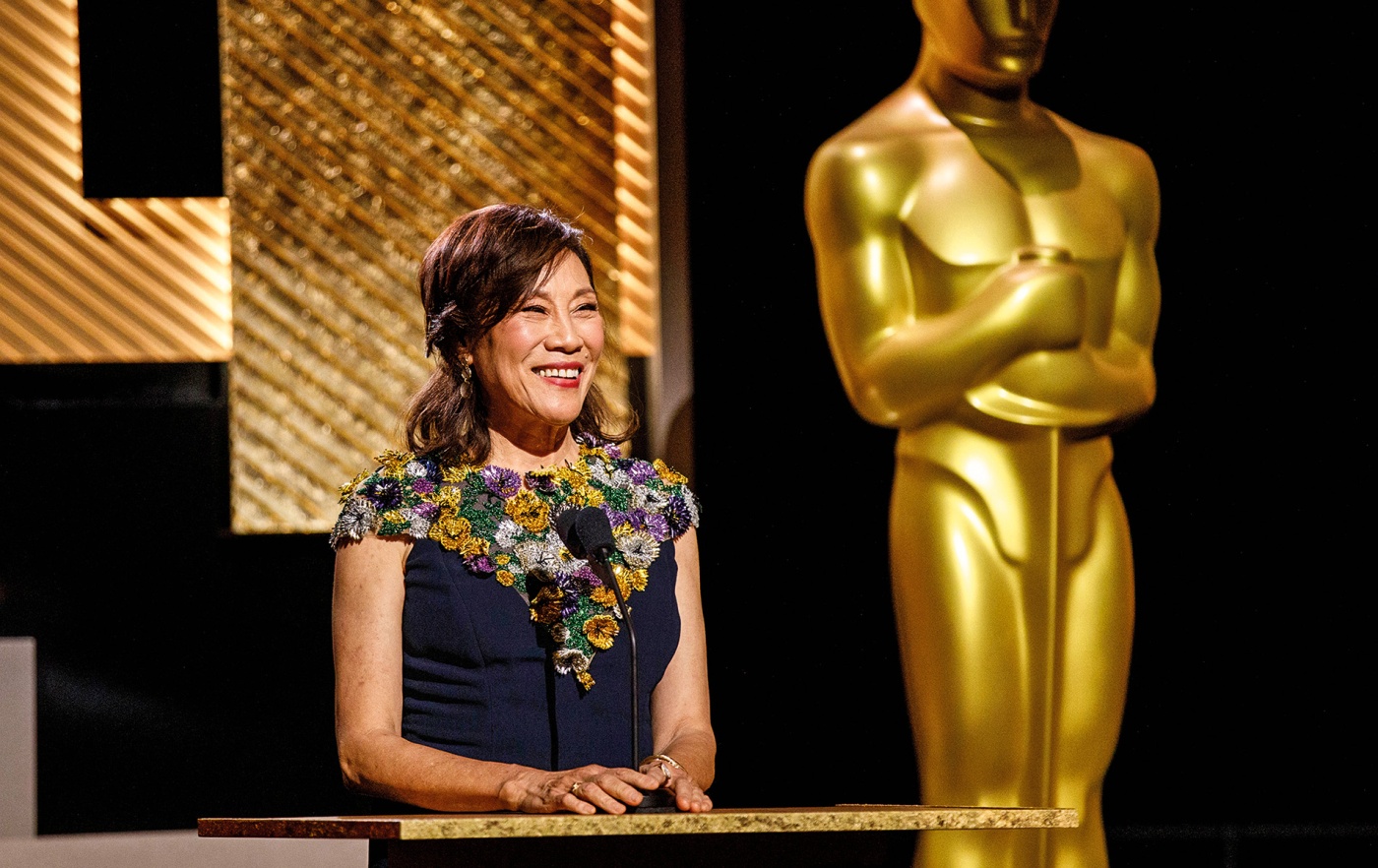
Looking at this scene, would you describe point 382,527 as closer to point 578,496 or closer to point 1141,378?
point 578,496

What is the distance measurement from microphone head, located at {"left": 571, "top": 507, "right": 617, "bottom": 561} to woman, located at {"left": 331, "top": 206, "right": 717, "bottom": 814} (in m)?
0.09

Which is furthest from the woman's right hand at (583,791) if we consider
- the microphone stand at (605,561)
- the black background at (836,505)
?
the black background at (836,505)

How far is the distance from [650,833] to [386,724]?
0.56m

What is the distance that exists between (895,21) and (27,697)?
1.99m

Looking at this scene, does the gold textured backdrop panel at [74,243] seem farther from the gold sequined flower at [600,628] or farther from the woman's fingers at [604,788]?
the woman's fingers at [604,788]

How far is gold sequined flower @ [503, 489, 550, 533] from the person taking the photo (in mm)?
1891

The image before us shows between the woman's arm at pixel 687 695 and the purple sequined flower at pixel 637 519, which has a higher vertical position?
the purple sequined flower at pixel 637 519

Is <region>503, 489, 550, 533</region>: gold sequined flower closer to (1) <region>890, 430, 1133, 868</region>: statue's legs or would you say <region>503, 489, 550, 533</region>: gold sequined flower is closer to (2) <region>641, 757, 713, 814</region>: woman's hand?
(2) <region>641, 757, 713, 814</region>: woman's hand

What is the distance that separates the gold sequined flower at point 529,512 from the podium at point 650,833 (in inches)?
20.1

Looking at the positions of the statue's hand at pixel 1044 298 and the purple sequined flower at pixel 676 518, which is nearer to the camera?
the purple sequined flower at pixel 676 518

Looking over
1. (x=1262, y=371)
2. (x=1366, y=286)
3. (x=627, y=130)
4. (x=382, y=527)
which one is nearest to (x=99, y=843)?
(x=382, y=527)

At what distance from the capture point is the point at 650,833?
1296mm

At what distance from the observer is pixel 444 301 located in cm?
197

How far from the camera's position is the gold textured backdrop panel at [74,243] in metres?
3.18
